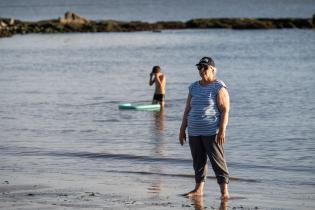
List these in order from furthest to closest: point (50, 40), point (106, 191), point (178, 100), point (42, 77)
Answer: point (50, 40)
point (42, 77)
point (178, 100)
point (106, 191)

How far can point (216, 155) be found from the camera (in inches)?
413

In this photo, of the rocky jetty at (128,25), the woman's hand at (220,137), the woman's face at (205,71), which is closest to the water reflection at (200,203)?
the woman's hand at (220,137)

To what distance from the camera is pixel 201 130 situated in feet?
34.4

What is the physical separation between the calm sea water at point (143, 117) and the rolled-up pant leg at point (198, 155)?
0.84 meters

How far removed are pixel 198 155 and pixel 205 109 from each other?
23.3 inches

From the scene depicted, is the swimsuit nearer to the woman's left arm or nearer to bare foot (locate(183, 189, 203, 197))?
bare foot (locate(183, 189, 203, 197))

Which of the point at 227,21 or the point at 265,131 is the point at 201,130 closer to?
the point at 265,131

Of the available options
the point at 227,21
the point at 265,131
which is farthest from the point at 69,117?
the point at 227,21

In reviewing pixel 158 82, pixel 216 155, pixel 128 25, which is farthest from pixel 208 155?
pixel 128 25

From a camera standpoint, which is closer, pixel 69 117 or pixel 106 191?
pixel 106 191

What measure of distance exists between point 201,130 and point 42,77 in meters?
29.3

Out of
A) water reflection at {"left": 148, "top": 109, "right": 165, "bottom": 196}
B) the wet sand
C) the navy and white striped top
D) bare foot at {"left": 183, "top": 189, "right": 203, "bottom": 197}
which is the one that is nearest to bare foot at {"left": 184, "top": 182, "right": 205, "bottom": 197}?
bare foot at {"left": 183, "top": 189, "right": 203, "bottom": 197}

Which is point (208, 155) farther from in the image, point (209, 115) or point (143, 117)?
point (143, 117)

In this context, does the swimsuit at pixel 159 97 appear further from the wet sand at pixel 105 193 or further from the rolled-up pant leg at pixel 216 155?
the rolled-up pant leg at pixel 216 155
